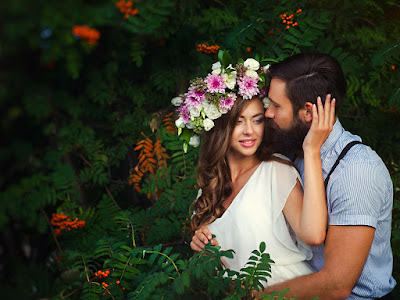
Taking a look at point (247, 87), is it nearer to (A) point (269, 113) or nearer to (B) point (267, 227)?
(A) point (269, 113)

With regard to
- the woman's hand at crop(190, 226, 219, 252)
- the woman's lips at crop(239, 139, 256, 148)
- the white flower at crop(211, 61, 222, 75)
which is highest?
the white flower at crop(211, 61, 222, 75)

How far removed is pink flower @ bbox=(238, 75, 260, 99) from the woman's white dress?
509mm

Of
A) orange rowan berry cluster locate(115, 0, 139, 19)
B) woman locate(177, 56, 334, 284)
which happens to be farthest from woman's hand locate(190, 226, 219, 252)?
orange rowan berry cluster locate(115, 0, 139, 19)

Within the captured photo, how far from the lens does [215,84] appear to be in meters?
2.68

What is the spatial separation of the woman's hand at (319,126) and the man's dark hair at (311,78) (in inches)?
5.9

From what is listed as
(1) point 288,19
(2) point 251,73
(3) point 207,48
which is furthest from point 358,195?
(3) point 207,48

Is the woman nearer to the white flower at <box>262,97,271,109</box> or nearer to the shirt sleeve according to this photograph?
the white flower at <box>262,97,271,109</box>

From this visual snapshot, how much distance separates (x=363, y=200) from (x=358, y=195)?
0.12 ft

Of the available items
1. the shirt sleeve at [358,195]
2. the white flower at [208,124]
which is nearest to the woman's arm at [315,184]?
the shirt sleeve at [358,195]

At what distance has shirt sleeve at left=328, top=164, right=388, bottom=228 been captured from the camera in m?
2.36

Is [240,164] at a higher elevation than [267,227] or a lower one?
higher

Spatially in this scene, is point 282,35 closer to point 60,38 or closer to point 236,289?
point 236,289

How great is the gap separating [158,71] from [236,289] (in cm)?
196

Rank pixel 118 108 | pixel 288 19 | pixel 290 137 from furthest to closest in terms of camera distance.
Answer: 1. pixel 118 108
2. pixel 288 19
3. pixel 290 137
